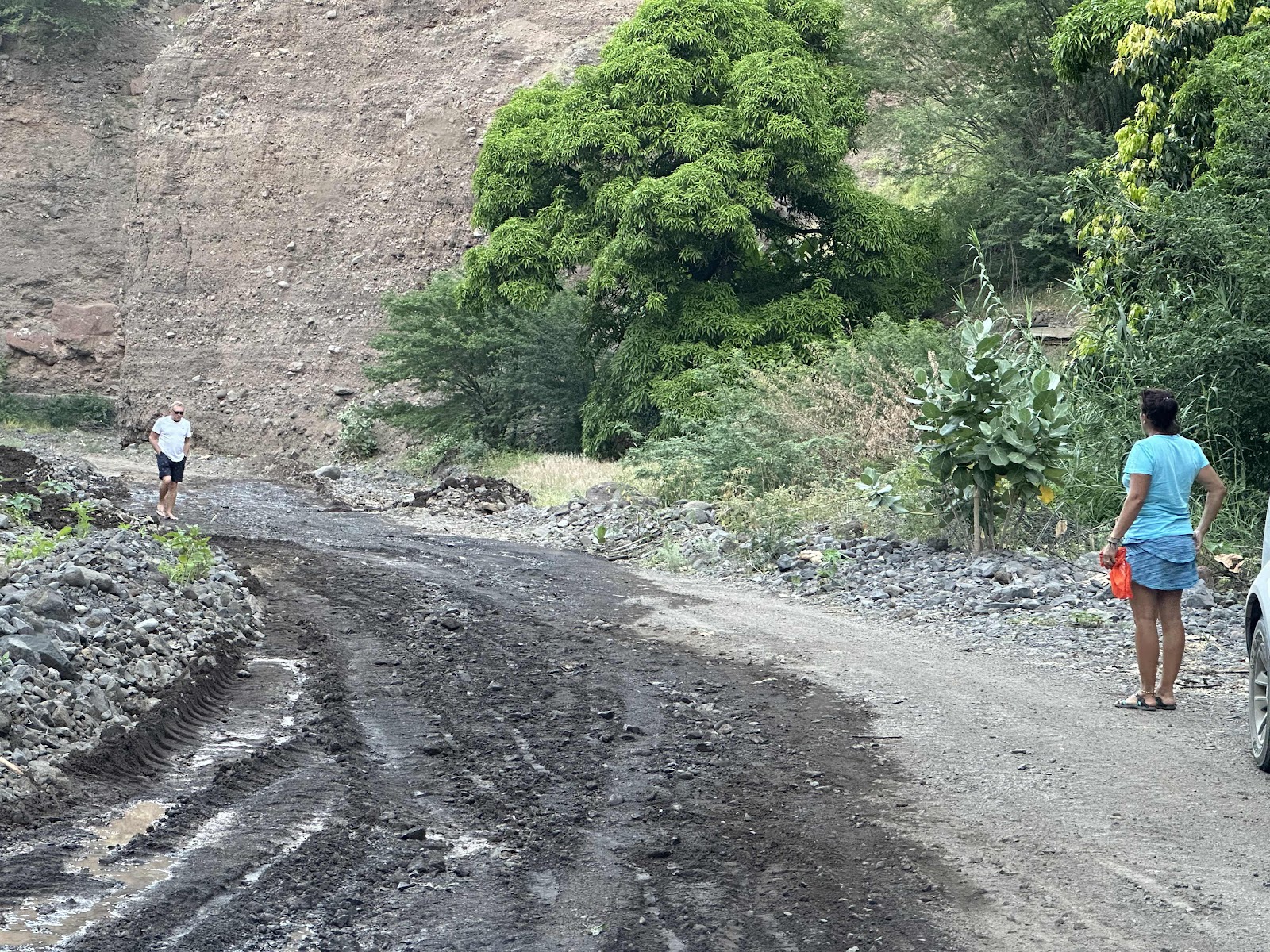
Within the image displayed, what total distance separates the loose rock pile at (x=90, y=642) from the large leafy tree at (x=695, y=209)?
1455 cm

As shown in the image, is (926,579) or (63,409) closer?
(926,579)

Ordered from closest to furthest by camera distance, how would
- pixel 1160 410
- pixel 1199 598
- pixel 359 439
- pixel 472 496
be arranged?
pixel 1160 410 < pixel 1199 598 < pixel 472 496 < pixel 359 439

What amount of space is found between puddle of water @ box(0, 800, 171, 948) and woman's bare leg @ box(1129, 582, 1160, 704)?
5.43 m

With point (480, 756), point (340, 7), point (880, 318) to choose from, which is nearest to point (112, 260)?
point (340, 7)

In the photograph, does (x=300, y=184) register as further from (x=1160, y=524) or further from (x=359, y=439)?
(x=1160, y=524)

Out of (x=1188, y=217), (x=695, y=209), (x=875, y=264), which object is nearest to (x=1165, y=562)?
(x=1188, y=217)

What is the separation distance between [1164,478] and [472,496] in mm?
15708

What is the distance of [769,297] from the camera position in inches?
1053

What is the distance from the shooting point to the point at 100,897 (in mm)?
4676

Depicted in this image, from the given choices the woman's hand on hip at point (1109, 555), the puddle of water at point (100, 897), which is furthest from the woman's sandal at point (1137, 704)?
the puddle of water at point (100, 897)

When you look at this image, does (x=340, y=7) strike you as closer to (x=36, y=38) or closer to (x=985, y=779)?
(x=36, y=38)

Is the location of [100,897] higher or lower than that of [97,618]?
lower

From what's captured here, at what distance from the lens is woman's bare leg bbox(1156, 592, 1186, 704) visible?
779 cm

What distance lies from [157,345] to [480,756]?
3797 cm
